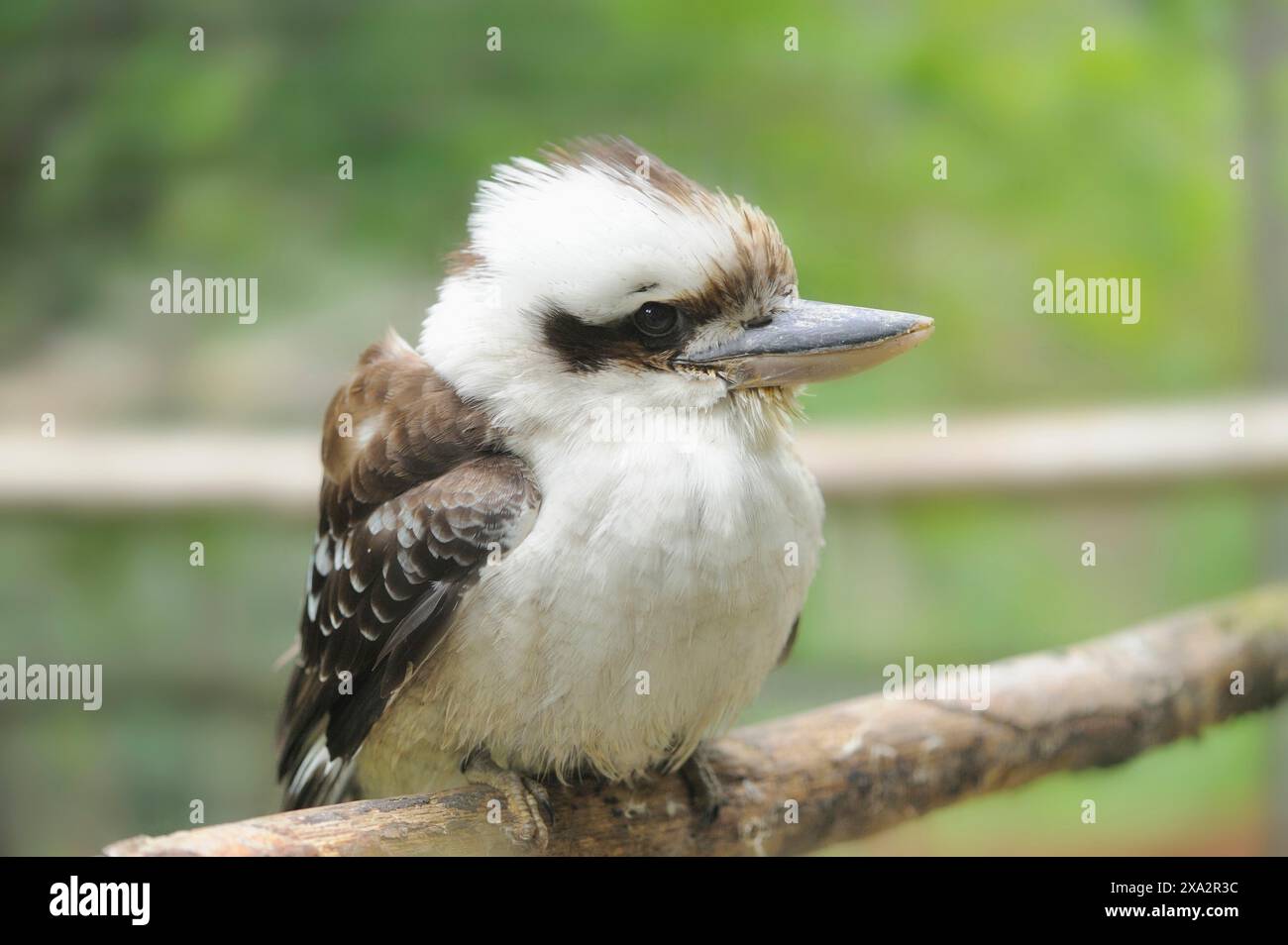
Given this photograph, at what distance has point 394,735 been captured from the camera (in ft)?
4.09

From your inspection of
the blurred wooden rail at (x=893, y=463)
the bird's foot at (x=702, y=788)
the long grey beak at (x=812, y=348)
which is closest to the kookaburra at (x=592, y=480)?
the long grey beak at (x=812, y=348)

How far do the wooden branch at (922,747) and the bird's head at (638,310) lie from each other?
1.43ft

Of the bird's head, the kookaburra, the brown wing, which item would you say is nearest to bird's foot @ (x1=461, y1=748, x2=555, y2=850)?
the kookaburra

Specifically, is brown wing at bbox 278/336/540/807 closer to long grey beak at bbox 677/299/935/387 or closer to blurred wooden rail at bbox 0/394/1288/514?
long grey beak at bbox 677/299/935/387

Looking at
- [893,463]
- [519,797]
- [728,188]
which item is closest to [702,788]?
[519,797]

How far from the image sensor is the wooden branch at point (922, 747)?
1.26 metres

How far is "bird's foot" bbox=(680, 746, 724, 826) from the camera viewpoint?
1.33m

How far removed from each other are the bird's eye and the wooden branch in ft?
1.63

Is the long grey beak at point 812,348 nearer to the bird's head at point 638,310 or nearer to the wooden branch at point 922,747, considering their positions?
the bird's head at point 638,310

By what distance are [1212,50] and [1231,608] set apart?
149 centimetres

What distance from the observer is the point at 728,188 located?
244 cm

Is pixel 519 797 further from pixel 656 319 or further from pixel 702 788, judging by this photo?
pixel 656 319

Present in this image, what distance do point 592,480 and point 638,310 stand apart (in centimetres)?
17
